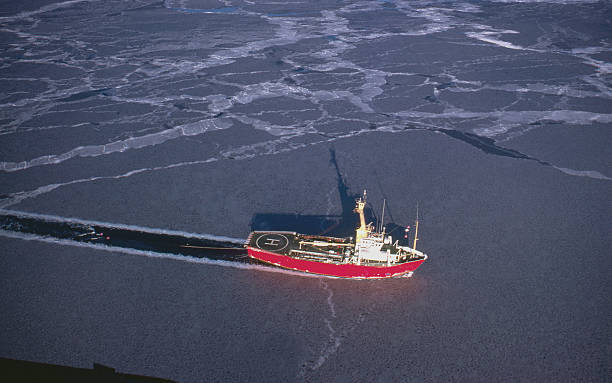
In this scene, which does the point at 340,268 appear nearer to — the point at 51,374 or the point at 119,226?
the point at 119,226

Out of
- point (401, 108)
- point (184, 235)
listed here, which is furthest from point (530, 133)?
point (184, 235)

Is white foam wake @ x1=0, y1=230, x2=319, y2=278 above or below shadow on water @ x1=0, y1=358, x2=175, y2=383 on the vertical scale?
below

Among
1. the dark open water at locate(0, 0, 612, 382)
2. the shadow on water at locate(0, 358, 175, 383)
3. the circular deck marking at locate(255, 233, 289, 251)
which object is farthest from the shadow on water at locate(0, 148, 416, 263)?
the shadow on water at locate(0, 358, 175, 383)

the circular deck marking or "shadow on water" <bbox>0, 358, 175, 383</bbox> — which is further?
the circular deck marking

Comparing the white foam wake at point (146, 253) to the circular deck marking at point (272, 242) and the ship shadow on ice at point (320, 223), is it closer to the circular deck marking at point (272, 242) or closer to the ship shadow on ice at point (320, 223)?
the circular deck marking at point (272, 242)

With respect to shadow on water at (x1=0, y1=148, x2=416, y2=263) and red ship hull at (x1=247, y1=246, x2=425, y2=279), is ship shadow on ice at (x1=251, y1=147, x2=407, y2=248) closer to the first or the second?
shadow on water at (x1=0, y1=148, x2=416, y2=263)

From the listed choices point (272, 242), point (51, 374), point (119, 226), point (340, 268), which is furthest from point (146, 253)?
point (51, 374)

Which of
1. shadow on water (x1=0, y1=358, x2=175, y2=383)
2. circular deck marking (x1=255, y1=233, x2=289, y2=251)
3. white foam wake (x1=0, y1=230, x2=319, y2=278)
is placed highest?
shadow on water (x1=0, y1=358, x2=175, y2=383)

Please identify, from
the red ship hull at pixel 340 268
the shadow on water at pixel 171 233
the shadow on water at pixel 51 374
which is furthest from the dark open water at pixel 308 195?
the shadow on water at pixel 51 374
